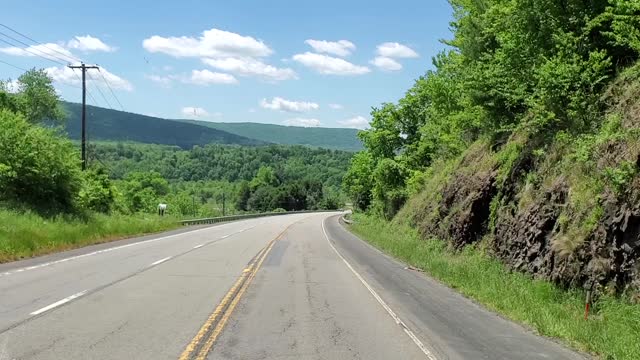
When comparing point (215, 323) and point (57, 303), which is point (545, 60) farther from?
point (57, 303)

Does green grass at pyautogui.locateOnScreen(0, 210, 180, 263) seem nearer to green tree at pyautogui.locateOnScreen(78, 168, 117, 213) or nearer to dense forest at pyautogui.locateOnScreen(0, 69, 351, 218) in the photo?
dense forest at pyautogui.locateOnScreen(0, 69, 351, 218)

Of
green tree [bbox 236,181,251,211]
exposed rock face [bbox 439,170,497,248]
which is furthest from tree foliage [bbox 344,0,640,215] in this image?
green tree [bbox 236,181,251,211]

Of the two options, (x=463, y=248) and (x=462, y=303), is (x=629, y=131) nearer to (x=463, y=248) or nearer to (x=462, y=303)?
(x=462, y=303)

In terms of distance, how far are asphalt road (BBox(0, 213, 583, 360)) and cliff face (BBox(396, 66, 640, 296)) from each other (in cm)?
201

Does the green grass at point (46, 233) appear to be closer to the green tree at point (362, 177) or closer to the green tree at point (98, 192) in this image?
the green tree at point (98, 192)

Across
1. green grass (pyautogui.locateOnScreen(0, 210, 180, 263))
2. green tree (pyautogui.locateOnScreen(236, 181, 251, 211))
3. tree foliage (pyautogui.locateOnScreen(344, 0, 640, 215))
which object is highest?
tree foliage (pyautogui.locateOnScreen(344, 0, 640, 215))

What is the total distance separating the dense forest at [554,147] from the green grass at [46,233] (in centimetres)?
1535

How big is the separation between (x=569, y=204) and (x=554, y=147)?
3.35 m

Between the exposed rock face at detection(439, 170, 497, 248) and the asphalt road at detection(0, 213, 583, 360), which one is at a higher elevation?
the exposed rock face at detection(439, 170, 497, 248)

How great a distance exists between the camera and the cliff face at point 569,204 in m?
10.9

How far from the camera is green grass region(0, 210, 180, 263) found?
20.7 metres

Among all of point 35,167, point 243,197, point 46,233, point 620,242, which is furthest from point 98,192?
point 243,197

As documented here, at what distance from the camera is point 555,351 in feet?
28.9

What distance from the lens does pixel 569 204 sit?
1301 centimetres
